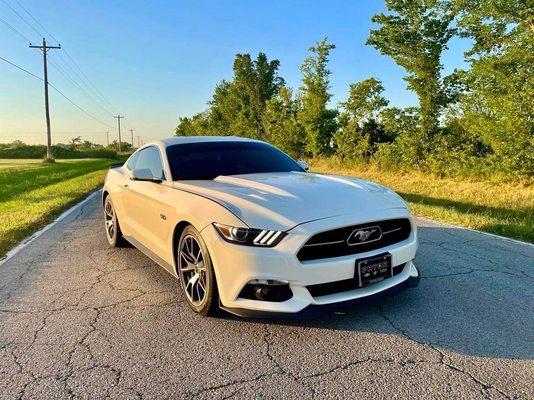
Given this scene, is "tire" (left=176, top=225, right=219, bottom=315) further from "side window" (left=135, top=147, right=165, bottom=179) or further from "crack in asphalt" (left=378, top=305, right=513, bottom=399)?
"crack in asphalt" (left=378, top=305, right=513, bottom=399)

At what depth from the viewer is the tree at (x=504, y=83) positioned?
11594 mm

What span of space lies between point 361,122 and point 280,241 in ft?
66.7

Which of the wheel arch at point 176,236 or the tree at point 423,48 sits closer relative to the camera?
the wheel arch at point 176,236

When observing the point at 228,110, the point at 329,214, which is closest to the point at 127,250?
the point at 329,214

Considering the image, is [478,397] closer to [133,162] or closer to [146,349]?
[146,349]

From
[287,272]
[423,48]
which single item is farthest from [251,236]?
[423,48]

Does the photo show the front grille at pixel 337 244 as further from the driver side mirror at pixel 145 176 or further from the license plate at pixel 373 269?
the driver side mirror at pixel 145 176

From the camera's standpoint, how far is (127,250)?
5.68 metres

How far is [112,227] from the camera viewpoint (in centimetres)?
590

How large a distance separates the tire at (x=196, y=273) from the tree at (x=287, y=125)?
23.9 metres

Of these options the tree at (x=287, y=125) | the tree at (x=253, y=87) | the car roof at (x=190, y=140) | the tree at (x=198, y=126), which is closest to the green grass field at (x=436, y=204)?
the car roof at (x=190, y=140)

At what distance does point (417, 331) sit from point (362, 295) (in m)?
0.51

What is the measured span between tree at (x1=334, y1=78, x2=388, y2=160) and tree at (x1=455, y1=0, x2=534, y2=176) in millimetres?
6631

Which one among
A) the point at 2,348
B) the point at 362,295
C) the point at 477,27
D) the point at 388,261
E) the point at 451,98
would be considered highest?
the point at 477,27
